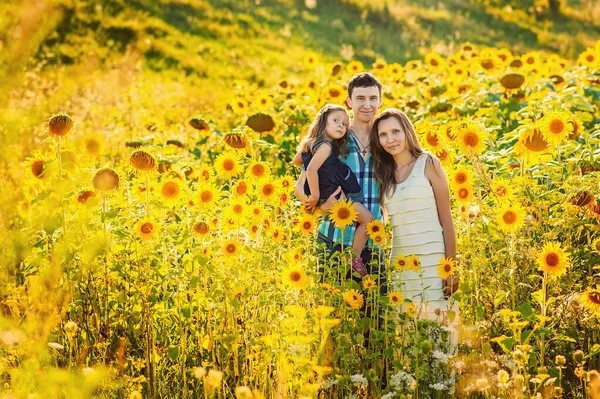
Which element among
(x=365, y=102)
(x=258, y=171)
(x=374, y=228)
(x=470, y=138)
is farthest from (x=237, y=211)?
(x=470, y=138)

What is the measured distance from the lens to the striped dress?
3529 mm

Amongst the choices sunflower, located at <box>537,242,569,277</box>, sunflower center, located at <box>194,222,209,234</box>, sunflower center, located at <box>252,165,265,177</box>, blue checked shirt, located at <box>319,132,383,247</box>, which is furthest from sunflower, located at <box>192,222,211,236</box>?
sunflower, located at <box>537,242,569,277</box>

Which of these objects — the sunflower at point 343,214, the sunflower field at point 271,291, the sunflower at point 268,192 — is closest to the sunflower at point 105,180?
the sunflower field at point 271,291

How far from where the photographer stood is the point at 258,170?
393cm

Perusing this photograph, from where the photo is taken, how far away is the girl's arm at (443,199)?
358 centimetres

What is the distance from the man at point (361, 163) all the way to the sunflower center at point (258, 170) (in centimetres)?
19

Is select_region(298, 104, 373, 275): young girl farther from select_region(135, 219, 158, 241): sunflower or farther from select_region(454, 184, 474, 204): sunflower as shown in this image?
select_region(135, 219, 158, 241): sunflower

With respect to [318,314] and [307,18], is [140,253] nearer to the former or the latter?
[318,314]

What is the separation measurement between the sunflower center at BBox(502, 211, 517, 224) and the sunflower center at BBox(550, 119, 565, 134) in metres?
0.66

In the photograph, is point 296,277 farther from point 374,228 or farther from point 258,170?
point 258,170

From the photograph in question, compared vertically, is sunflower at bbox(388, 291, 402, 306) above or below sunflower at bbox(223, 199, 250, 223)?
below

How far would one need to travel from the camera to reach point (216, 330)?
334cm

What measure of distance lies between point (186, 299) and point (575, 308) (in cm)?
166

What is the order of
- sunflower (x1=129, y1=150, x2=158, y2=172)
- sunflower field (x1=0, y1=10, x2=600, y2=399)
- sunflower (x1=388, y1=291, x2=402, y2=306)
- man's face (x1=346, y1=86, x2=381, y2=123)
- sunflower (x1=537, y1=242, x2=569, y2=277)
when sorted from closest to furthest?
sunflower field (x1=0, y1=10, x2=600, y2=399) → sunflower (x1=537, y1=242, x2=569, y2=277) → sunflower (x1=388, y1=291, x2=402, y2=306) → sunflower (x1=129, y1=150, x2=158, y2=172) → man's face (x1=346, y1=86, x2=381, y2=123)
